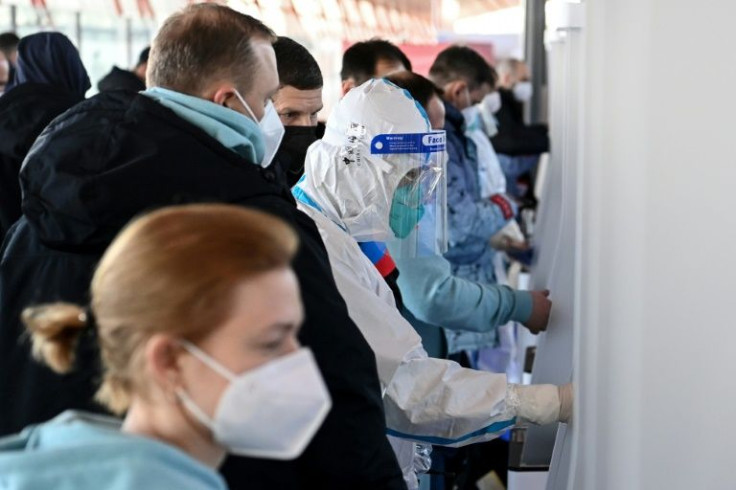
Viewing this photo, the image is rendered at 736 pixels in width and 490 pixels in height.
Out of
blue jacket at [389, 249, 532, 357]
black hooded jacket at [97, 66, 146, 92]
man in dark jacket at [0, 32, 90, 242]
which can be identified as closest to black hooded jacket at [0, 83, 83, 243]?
man in dark jacket at [0, 32, 90, 242]

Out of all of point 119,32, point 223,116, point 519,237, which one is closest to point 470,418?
point 223,116

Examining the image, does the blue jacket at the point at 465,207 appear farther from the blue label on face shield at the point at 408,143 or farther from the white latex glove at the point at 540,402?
the white latex glove at the point at 540,402

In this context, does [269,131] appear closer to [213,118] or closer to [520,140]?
[213,118]

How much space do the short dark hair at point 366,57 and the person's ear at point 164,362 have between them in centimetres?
319

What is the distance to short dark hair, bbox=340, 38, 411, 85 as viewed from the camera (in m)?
4.46

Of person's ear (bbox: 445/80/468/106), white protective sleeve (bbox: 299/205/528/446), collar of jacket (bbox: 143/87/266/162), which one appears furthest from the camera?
person's ear (bbox: 445/80/468/106)

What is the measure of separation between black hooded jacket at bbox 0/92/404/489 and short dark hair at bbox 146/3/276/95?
0.30 feet

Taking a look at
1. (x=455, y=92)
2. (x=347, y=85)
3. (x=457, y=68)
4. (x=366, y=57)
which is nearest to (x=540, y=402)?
(x=347, y=85)

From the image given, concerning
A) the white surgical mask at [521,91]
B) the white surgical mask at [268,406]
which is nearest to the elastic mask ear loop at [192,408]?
the white surgical mask at [268,406]

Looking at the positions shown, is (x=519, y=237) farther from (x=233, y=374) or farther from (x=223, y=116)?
(x=233, y=374)

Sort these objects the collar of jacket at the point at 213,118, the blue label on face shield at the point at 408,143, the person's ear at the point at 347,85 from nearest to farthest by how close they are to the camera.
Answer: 1. the collar of jacket at the point at 213,118
2. the blue label on face shield at the point at 408,143
3. the person's ear at the point at 347,85

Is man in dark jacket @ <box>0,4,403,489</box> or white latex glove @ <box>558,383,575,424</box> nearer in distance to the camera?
man in dark jacket @ <box>0,4,403,489</box>

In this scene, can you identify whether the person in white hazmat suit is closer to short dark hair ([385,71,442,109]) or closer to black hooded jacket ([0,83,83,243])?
short dark hair ([385,71,442,109])

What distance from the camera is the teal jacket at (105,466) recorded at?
1.29 m
